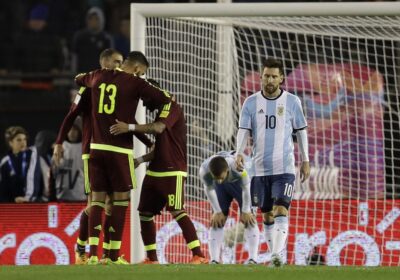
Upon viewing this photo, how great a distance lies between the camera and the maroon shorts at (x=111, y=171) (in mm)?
12359

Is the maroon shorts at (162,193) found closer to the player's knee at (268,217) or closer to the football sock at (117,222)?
the football sock at (117,222)

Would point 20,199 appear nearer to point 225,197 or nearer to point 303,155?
point 225,197

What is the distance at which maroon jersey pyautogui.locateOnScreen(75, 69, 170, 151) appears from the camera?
486 inches

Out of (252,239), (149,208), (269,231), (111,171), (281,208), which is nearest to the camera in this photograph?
(111,171)

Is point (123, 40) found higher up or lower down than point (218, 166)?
higher up

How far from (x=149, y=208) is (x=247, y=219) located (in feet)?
4.89

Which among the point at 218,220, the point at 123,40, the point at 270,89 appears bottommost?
the point at 218,220

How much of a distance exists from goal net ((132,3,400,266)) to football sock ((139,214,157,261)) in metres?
1.80

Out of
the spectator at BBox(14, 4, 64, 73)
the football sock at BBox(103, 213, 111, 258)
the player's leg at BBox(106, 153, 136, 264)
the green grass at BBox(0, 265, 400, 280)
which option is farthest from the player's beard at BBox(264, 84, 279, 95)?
the spectator at BBox(14, 4, 64, 73)

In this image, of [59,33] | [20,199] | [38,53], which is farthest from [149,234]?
[59,33]

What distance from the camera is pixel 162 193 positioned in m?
13.2

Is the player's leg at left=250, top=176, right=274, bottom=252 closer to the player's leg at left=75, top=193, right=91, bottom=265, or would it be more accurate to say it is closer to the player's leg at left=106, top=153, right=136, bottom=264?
the player's leg at left=106, top=153, right=136, bottom=264

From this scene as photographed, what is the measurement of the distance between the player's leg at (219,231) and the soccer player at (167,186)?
1.51 m

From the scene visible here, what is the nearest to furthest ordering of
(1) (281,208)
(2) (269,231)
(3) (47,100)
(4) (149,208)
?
1. (1) (281,208)
2. (4) (149,208)
3. (2) (269,231)
4. (3) (47,100)
